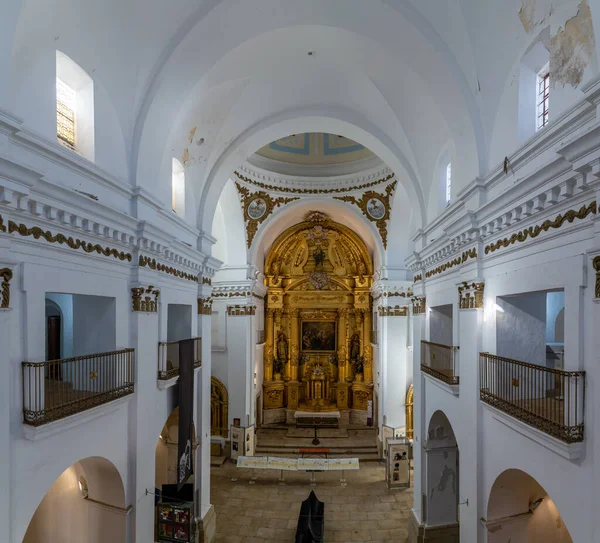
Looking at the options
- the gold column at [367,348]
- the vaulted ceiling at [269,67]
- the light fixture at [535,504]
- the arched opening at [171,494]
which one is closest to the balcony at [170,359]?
the arched opening at [171,494]

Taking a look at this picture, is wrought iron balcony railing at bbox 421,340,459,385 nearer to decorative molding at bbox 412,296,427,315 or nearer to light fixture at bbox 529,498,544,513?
decorative molding at bbox 412,296,427,315

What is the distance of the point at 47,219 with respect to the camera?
16.5 feet

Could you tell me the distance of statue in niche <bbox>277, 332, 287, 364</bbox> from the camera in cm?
2241

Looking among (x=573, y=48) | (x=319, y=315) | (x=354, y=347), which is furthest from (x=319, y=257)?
(x=573, y=48)

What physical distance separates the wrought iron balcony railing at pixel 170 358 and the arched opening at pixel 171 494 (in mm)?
1366

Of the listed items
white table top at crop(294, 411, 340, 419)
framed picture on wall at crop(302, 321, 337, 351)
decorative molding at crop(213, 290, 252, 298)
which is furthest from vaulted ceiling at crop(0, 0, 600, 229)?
white table top at crop(294, 411, 340, 419)

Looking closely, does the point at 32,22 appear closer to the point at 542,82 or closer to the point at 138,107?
the point at 138,107

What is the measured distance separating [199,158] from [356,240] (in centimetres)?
1278

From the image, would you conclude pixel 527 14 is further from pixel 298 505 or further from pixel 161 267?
pixel 298 505

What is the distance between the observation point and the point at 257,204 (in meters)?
17.9

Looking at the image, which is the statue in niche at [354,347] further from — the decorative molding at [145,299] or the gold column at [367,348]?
the decorative molding at [145,299]

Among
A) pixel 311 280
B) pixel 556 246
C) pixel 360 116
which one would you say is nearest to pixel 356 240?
pixel 311 280

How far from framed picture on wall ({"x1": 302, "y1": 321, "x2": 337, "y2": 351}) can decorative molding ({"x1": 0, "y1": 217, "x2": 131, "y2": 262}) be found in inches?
640

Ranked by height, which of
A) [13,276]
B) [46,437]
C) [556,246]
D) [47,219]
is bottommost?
[46,437]
